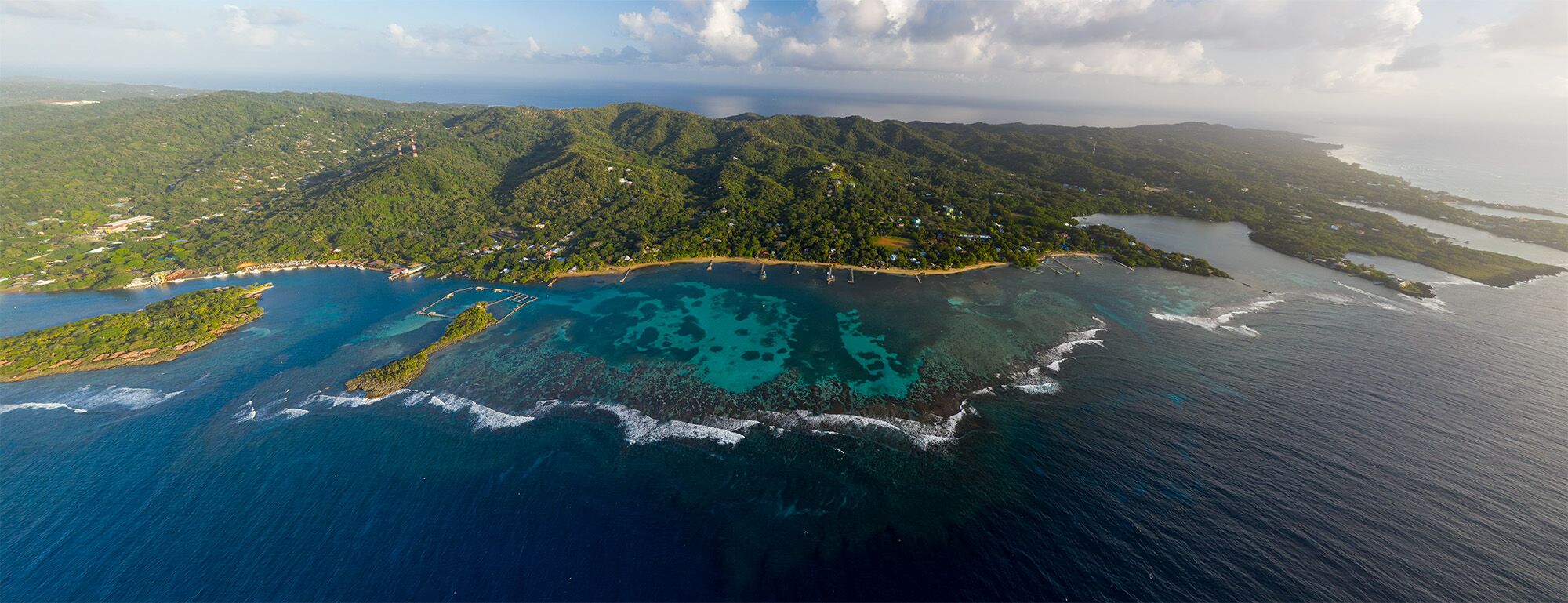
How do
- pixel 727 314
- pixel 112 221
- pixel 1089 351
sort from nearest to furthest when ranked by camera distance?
pixel 1089 351
pixel 727 314
pixel 112 221

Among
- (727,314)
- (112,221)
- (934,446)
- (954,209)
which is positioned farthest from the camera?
(954,209)

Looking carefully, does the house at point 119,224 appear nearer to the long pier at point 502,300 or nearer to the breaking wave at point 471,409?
the long pier at point 502,300

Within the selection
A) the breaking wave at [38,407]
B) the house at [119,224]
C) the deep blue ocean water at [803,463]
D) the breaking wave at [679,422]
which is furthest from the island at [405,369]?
the house at [119,224]

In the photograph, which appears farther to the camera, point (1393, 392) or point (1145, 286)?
point (1145, 286)

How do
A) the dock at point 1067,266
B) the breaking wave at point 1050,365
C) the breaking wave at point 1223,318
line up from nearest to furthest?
the breaking wave at point 1050,365
the breaking wave at point 1223,318
the dock at point 1067,266

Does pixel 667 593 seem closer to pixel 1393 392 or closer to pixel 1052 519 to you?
pixel 1052 519

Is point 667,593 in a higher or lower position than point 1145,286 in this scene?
lower

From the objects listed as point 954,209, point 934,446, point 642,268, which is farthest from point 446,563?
point 954,209

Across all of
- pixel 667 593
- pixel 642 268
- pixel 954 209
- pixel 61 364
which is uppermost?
pixel 954 209
